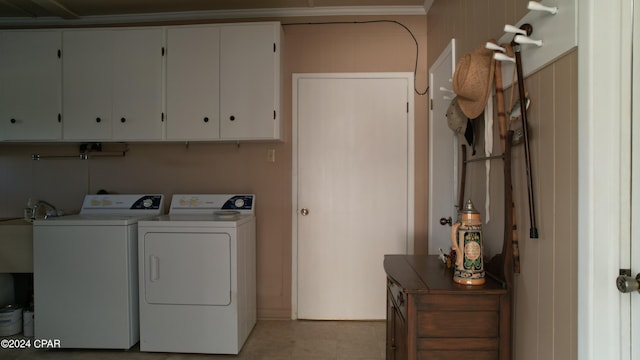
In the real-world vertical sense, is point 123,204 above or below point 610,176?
below

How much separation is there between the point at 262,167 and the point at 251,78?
708mm

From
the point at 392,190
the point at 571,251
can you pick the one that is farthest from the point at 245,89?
the point at 571,251

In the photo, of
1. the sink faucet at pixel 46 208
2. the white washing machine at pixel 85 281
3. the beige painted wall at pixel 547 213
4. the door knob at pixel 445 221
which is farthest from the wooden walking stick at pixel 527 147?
the sink faucet at pixel 46 208

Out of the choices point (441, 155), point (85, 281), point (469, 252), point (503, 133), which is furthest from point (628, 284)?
point (85, 281)

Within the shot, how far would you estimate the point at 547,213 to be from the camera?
113 centimetres

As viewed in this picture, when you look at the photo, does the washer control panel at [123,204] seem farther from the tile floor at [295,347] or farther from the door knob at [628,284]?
the door knob at [628,284]

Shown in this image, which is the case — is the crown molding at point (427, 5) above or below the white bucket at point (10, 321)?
above

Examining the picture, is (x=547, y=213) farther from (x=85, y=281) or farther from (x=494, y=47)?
(x=85, y=281)

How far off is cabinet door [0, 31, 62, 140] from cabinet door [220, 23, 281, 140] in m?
1.29

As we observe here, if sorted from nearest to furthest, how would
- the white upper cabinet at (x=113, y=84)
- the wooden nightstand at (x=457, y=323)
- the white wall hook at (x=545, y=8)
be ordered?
1. the white wall hook at (x=545, y=8)
2. the wooden nightstand at (x=457, y=323)
3. the white upper cabinet at (x=113, y=84)

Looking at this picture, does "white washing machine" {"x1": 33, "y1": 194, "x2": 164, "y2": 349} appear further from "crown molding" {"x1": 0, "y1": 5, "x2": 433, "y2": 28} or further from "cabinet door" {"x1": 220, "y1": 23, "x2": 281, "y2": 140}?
"crown molding" {"x1": 0, "y1": 5, "x2": 433, "y2": 28}

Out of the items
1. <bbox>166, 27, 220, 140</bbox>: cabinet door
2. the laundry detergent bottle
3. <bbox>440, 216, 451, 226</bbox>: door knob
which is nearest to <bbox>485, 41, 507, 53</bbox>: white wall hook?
the laundry detergent bottle

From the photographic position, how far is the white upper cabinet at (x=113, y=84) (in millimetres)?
2521

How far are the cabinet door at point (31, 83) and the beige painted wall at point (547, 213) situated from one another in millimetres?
2987
